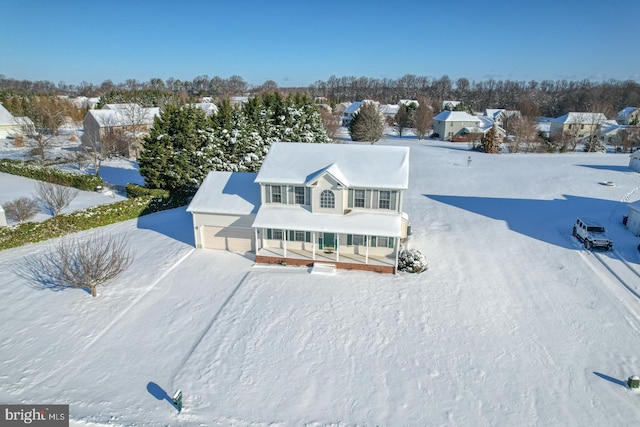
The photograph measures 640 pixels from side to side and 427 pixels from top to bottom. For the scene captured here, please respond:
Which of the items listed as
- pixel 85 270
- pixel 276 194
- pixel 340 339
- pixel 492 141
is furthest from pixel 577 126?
pixel 85 270

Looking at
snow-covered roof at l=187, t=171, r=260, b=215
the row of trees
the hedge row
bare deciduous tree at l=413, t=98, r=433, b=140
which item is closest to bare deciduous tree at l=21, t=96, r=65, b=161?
the hedge row

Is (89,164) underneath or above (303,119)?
underneath

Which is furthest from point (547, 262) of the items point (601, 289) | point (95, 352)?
point (95, 352)

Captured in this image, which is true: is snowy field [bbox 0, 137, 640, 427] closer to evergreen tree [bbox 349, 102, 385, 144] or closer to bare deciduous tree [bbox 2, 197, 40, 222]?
bare deciduous tree [bbox 2, 197, 40, 222]

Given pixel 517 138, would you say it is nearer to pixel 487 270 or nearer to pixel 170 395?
pixel 487 270

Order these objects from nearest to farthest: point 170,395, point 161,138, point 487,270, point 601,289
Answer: point 170,395 → point 601,289 → point 487,270 → point 161,138

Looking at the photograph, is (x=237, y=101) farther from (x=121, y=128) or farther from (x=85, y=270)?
(x=85, y=270)
